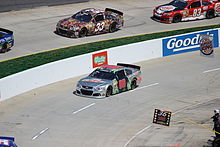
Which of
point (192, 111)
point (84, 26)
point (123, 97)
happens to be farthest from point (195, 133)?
point (84, 26)

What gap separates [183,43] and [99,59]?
6903 millimetres

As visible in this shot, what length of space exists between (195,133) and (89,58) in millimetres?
9947

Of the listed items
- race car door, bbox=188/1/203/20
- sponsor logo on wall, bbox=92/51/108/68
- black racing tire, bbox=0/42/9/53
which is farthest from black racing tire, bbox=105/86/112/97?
race car door, bbox=188/1/203/20

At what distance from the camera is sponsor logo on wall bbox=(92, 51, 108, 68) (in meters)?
29.4

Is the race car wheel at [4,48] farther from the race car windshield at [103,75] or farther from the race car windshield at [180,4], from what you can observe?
the race car windshield at [180,4]

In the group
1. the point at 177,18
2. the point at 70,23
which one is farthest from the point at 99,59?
the point at 177,18

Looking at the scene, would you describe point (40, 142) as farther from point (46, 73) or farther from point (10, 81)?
point (46, 73)

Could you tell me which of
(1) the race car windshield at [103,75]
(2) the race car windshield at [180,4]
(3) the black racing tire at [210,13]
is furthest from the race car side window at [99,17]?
(1) the race car windshield at [103,75]

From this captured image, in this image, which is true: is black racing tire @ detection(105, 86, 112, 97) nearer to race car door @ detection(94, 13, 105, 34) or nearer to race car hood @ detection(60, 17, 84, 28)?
race car hood @ detection(60, 17, 84, 28)

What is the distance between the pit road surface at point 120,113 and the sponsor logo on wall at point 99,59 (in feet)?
5.78

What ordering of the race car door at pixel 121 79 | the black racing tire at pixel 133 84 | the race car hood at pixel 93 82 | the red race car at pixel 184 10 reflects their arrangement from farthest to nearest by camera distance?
the red race car at pixel 184 10 → the black racing tire at pixel 133 84 → the race car door at pixel 121 79 → the race car hood at pixel 93 82

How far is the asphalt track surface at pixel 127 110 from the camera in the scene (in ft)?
66.7

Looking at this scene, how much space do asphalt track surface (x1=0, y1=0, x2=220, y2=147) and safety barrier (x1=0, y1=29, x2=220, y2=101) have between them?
1.31ft

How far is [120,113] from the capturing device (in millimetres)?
23281
